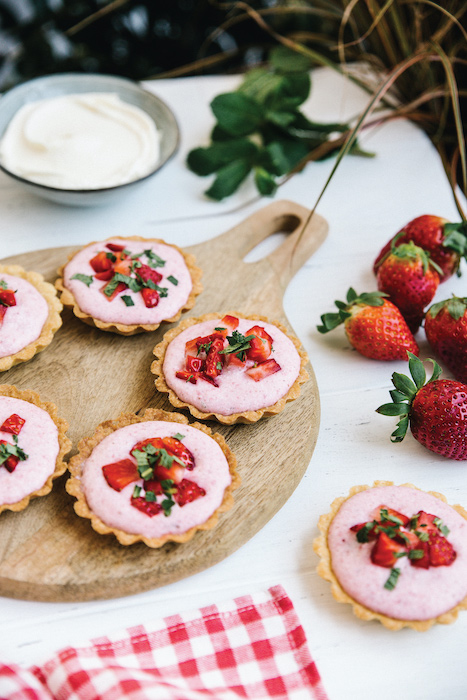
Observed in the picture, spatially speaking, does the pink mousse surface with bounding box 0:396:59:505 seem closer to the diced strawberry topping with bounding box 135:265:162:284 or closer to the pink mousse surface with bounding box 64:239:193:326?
the pink mousse surface with bounding box 64:239:193:326

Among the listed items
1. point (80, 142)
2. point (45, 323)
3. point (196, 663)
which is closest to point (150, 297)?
point (45, 323)

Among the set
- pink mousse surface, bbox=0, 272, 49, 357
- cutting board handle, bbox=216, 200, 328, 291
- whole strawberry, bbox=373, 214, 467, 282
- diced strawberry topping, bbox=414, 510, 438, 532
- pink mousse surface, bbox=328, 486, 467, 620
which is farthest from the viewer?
cutting board handle, bbox=216, 200, 328, 291

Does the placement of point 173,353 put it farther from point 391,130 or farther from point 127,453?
point 391,130

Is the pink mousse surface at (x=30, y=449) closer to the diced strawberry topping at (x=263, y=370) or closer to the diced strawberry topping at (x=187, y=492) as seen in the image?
the diced strawberry topping at (x=187, y=492)

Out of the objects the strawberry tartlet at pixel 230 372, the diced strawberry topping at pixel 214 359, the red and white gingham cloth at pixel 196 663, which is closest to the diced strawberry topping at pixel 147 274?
the strawberry tartlet at pixel 230 372

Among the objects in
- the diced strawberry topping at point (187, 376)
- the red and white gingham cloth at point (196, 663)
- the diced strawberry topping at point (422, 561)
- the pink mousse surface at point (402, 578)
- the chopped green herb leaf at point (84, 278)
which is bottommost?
the red and white gingham cloth at point (196, 663)

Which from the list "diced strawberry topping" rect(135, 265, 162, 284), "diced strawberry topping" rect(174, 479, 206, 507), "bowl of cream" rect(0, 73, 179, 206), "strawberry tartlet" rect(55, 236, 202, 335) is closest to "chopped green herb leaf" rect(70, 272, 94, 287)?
"strawberry tartlet" rect(55, 236, 202, 335)

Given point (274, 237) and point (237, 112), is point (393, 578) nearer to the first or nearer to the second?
point (274, 237)
